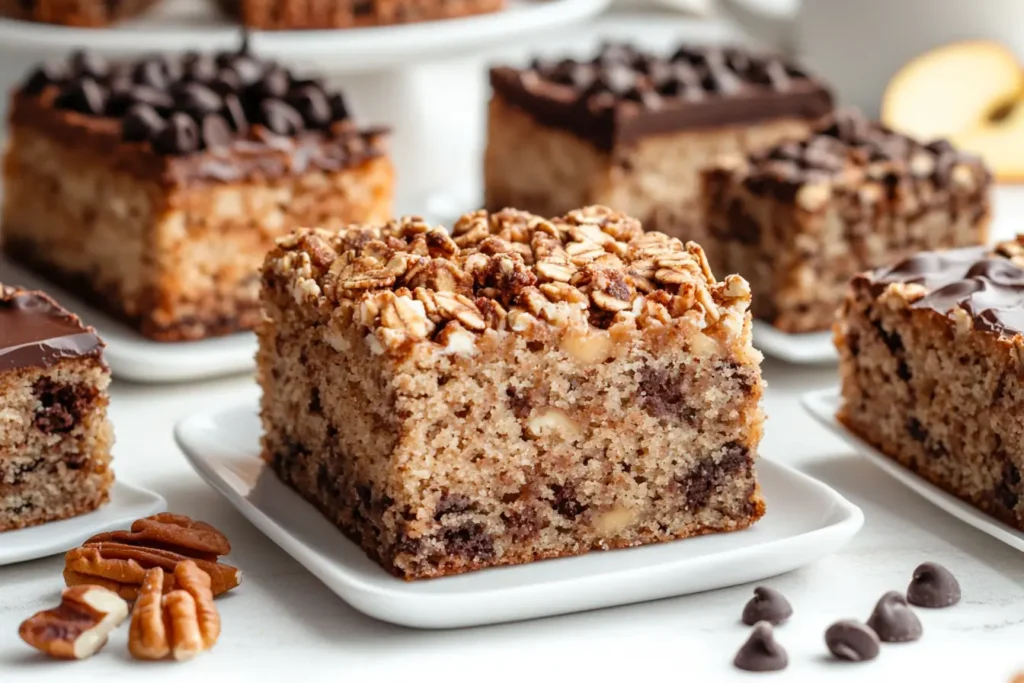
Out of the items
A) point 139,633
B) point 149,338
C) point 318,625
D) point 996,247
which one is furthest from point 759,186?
point 139,633

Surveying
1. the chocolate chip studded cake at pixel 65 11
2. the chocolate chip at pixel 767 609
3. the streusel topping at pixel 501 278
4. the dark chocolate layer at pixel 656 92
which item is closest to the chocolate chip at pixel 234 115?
the dark chocolate layer at pixel 656 92

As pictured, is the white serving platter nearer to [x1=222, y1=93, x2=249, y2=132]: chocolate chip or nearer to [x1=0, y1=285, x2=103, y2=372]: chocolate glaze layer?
[x1=222, y1=93, x2=249, y2=132]: chocolate chip

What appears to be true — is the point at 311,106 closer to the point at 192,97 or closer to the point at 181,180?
the point at 192,97

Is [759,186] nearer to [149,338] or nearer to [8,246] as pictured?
[149,338]

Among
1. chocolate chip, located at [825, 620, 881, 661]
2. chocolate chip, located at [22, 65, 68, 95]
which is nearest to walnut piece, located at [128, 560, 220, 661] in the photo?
chocolate chip, located at [825, 620, 881, 661]

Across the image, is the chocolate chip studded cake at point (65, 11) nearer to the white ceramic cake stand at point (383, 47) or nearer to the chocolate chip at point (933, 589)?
the white ceramic cake stand at point (383, 47)

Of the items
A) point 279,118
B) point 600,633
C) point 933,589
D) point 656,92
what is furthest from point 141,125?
point 933,589

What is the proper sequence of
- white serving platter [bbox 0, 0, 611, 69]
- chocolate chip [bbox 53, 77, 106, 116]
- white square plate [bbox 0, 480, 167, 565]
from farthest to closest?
white serving platter [bbox 0, 0, 611, 69], chocolate chip [bbox 53, 77, 106, 116], white square plate [bbox 0, 480, 167, 565]
